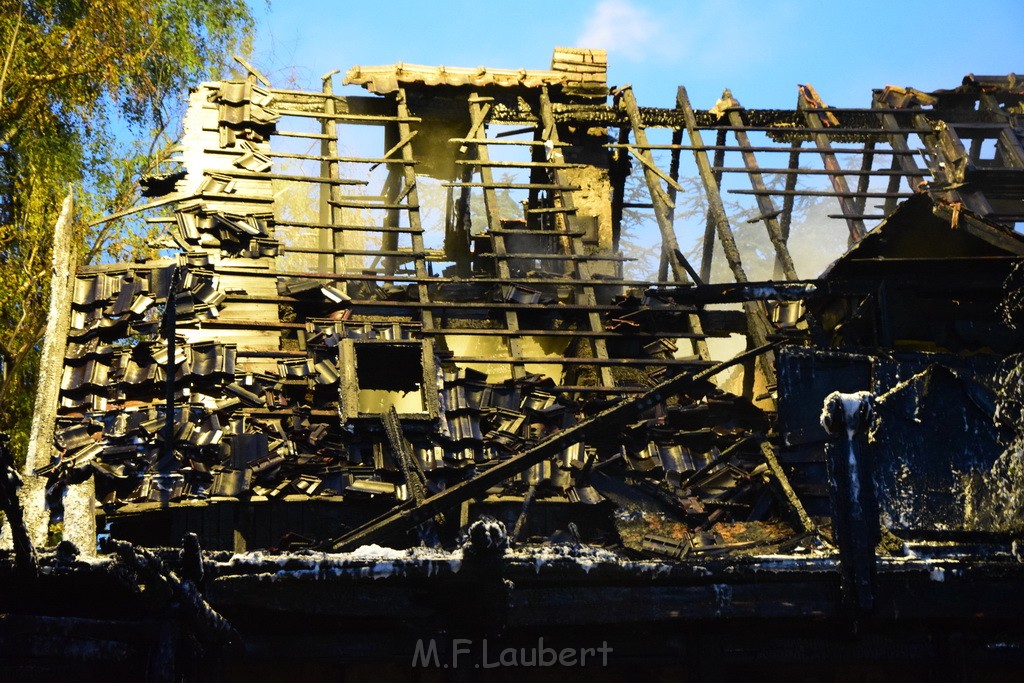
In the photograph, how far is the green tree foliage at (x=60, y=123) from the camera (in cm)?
2225

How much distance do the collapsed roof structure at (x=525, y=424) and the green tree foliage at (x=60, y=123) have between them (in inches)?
376

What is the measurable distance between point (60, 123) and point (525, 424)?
741 inches

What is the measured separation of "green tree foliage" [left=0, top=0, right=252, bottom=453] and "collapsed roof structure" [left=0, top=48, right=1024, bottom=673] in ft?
31.3

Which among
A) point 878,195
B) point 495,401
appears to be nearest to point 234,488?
point 495,401

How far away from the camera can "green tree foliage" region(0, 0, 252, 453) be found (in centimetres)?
2225

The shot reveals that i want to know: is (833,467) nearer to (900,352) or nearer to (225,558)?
(225,558)

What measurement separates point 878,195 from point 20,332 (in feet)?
56.9

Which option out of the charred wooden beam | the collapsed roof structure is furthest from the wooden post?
the charred wooden beam

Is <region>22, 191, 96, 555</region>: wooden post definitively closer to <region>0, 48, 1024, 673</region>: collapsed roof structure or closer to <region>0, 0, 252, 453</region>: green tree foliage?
<region>0, 48, 1024, 673</region>: collapsed roof structure

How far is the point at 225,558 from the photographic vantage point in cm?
584
